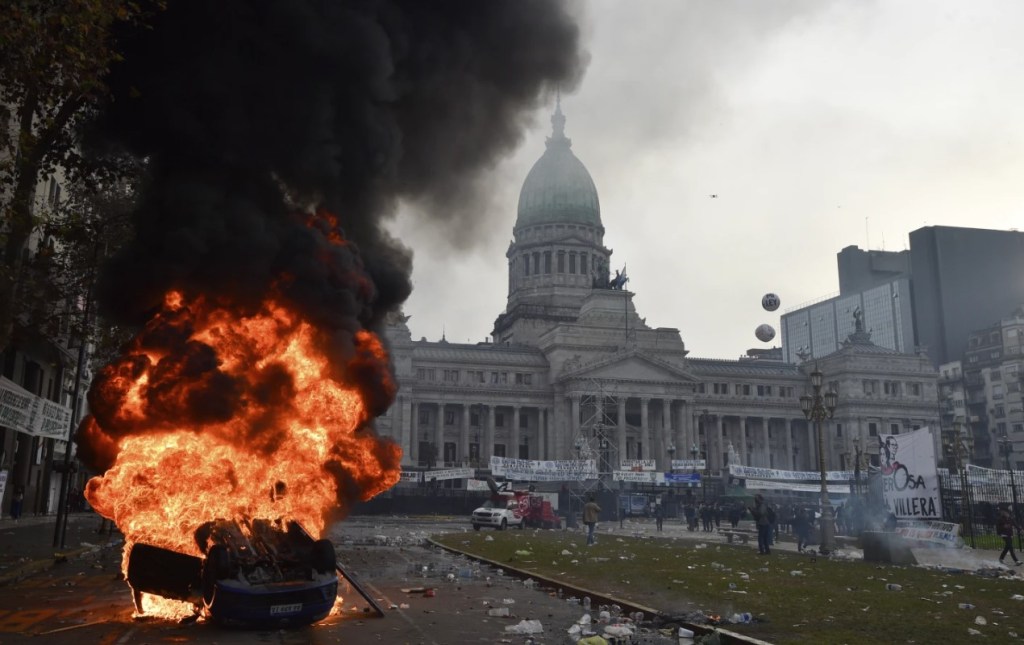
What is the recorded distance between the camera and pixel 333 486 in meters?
14.4

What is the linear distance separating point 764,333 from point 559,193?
38.4 m

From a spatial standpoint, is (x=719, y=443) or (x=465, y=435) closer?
(x=465, y=435)

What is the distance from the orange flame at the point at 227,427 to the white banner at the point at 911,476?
641 inches

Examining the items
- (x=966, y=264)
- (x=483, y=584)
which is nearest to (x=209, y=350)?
(x=483, y=584)

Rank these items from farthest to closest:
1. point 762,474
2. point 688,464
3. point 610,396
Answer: point 610,396 → point 688,464 → point 762,474

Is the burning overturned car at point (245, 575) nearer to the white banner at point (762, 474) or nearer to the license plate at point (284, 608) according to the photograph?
the license plate at point (284, 608)

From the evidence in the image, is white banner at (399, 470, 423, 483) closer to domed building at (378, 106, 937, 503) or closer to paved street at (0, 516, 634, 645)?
domed building at (378, 106, 937, 503)

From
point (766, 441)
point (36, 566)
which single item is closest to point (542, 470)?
point (36, 566)

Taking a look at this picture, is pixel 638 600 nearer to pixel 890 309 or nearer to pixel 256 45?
pixel 256 45

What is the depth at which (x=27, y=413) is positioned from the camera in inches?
1039

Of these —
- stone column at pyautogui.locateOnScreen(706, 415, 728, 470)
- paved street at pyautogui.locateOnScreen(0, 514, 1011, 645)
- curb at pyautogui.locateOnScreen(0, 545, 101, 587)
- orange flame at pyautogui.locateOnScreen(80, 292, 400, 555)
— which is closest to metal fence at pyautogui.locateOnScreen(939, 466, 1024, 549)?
paved street at pyautogui.locateOnScreen(0, 514, 1011, 645)

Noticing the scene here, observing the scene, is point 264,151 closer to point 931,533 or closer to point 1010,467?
point 931,533

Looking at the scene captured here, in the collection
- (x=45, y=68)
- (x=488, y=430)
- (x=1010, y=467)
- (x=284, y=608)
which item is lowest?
(x=284, y=608)

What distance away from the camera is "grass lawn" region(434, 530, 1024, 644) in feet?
39.5
